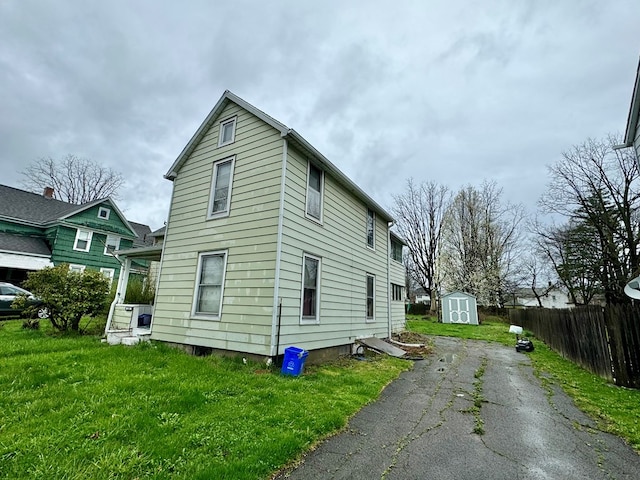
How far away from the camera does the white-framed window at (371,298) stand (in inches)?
455

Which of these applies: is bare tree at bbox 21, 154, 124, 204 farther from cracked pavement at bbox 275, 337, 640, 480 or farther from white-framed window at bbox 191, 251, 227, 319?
cracked pavement at bbox 275, 337, 640, 480

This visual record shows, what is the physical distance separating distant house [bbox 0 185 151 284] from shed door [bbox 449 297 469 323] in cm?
2458

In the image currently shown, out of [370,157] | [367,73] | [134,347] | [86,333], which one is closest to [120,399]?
[134,347]

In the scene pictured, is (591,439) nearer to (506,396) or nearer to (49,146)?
(506,396)

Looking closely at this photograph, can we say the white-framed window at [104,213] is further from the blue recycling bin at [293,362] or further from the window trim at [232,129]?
the blue recycling bin at [293,362]

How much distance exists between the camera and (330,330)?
873 centimetres

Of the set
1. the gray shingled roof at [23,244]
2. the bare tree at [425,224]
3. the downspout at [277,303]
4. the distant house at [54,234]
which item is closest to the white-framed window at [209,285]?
the downspout at [277,303]

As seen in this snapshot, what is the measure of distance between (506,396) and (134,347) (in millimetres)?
9161

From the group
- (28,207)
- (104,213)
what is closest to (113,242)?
(104,213)

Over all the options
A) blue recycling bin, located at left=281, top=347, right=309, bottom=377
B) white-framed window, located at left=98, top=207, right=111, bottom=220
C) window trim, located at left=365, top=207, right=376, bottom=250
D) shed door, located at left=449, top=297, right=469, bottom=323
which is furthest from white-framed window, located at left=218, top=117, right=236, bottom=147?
shed door, located at left=449, top=297, right=469, bottom=323

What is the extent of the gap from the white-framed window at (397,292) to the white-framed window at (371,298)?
129 inches

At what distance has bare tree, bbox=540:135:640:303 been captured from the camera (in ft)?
55.7

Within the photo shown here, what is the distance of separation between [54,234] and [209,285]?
18.6m

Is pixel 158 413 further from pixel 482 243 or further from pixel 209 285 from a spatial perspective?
pixel 482 243
